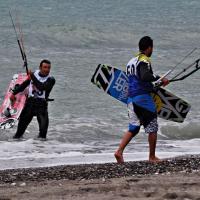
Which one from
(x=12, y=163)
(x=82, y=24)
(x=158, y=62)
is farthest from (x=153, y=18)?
(x=12, y=163)

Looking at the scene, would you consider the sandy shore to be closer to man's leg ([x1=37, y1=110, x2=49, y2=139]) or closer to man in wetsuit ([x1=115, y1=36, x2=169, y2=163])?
man in wetsuit ([x1=115, y1=36, x2=169, y2=163])

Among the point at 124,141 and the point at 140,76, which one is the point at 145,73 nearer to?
the point at 140,76

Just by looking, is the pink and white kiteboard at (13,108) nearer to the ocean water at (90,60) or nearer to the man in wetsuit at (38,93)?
the man in wetsuit at (38,93)

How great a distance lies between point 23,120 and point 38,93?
0.57m

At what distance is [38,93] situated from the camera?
1120 centimetres

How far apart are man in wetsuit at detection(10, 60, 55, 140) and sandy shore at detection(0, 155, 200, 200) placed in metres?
2.50

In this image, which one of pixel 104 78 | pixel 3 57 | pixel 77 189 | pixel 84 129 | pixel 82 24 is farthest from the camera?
pixel 82 24

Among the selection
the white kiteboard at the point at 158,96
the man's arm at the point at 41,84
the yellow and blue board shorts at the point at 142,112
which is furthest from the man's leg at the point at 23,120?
the yellow and blue board shorts at the point at 142,112

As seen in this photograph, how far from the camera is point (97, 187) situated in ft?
22.8

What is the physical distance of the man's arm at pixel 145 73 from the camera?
27.7 feet

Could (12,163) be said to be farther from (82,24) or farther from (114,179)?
(82,24)

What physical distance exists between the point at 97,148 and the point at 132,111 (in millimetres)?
2878

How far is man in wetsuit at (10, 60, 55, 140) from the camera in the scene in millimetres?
11070

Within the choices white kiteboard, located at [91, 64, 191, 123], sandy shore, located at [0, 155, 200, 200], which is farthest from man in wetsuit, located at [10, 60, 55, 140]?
sandy shore, located at [0, 155, 200, 200]
